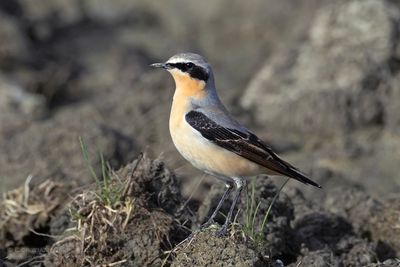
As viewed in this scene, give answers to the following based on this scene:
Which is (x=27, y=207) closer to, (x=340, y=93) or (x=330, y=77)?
(x=340, y=93)

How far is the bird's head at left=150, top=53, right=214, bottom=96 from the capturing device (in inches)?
328

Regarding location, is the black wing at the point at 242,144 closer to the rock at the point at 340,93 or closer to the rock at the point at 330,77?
the rock at the point at 340,93

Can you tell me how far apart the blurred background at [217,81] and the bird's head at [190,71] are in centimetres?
73

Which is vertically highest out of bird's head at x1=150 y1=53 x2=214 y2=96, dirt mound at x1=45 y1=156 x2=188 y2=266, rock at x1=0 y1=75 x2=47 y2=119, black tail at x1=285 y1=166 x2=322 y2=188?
bird's head at x1=150 y1=53 x2=214 y2=96

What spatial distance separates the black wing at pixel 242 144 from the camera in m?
7.87

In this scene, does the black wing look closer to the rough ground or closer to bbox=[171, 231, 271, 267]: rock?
the rough ground

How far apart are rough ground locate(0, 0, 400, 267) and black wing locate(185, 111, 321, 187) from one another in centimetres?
43

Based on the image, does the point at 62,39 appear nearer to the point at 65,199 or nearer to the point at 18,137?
the point at 18,137

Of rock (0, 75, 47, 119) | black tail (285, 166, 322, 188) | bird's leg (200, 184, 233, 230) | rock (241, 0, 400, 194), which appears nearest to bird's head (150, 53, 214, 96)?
bird's leg (200, 184, 233, 230)

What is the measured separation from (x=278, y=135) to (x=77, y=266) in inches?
232

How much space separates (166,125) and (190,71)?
434 centimetres

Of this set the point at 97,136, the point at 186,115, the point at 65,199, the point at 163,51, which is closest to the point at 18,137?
the point at 97,136

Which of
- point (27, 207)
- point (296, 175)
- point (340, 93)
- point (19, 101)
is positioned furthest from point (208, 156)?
point (19, 101)

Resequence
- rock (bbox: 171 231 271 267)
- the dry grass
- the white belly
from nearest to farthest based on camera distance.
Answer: rock (bbox: 171 231 271 267)
the white belly
the dry grass
